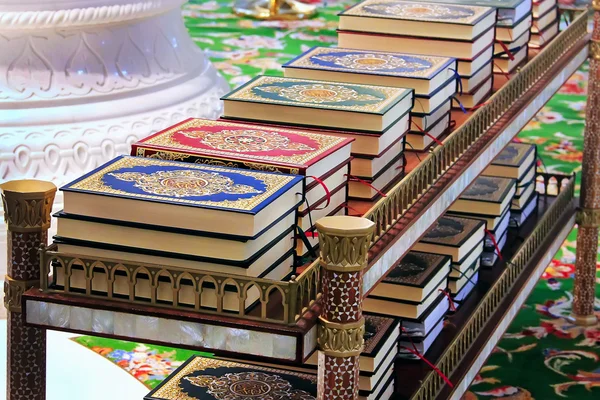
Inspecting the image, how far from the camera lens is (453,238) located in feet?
6.02

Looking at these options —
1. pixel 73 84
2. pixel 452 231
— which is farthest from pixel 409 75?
pixel 73 84

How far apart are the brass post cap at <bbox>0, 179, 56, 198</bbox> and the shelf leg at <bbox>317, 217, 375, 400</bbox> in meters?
0.26

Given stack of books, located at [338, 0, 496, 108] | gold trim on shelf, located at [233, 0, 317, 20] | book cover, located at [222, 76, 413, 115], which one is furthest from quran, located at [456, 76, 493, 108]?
gold trim on shelf, located at [233, 0, 317, 20]

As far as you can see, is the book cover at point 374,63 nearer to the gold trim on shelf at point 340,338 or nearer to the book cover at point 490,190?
the book cover at point 490,190

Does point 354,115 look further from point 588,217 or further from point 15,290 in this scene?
point 588,217

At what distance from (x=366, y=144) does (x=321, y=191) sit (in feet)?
0.50

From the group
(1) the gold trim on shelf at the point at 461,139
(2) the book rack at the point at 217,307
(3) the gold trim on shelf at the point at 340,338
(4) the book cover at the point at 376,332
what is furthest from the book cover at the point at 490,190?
(3) the gold trim on shelf at the point at 340,338

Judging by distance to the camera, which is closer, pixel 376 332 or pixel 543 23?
pixel 376 332

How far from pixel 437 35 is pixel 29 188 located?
0.87 meters

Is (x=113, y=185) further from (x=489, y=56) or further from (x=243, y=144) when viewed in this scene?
(x=489, y=56)

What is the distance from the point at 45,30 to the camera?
2.19 m

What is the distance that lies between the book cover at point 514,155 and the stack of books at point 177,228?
1180 millimetres

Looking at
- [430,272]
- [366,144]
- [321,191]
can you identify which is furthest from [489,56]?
[321,191]

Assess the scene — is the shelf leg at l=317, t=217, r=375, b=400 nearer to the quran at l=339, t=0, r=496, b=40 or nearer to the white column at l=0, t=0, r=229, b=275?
the quran at l=339, t=0, r=496, b=40
